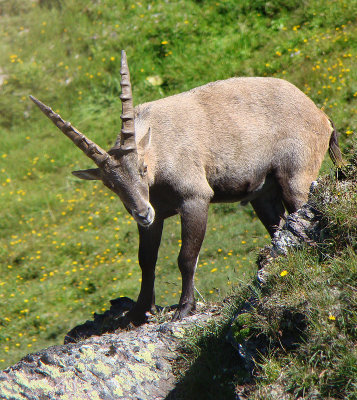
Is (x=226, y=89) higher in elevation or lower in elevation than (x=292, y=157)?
higher

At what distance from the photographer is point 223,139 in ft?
26.5

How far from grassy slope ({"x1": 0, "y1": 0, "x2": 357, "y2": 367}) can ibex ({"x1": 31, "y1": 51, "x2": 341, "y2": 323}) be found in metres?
1.85

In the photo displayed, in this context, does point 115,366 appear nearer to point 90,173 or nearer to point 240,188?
point 90,173

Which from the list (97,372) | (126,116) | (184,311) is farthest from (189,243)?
(97,372)

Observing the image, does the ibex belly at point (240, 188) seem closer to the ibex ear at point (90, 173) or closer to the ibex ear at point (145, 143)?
the ibex ear at point (145, 143)

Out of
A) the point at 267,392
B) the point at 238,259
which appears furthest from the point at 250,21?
the point at 267,392

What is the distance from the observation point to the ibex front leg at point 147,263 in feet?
26.3

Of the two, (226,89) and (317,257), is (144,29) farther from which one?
(317,257)

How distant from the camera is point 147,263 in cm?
811

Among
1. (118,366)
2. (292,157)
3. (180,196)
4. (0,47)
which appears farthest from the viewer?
(0,47)

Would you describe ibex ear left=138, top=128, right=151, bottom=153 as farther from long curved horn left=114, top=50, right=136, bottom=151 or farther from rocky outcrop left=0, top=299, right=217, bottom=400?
rocky outcrop left=0, top=299, right=217, bottom=400

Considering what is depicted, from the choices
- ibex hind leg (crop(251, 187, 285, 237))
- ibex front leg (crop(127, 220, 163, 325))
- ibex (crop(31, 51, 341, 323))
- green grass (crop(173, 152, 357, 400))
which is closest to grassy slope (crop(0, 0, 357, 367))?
ibex hind leg (crop(251, 187, 285, 237))

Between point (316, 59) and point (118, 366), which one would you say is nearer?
point (118, 366)

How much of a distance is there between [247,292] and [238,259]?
186 inches
